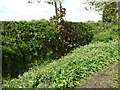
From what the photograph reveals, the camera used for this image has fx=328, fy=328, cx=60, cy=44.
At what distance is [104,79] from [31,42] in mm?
5068

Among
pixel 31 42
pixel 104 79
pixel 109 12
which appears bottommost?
pixel 104 79

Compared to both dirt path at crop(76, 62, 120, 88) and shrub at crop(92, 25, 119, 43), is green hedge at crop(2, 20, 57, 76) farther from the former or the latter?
dirt path at crop(76, 62, 120, 88)

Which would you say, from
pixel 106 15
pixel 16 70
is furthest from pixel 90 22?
pixel 16 70

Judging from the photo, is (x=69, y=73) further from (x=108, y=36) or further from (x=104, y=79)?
(x=108, y=36)

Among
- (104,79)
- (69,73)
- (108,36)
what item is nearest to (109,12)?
(108,36)

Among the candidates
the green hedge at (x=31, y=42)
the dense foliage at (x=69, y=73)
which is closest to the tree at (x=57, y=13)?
the green hedge at (x=31, y=42)

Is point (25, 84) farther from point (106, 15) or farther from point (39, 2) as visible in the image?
point (106, 15)

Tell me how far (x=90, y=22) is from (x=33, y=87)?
8711 millimetres

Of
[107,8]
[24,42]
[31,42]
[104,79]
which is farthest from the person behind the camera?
[107,8]

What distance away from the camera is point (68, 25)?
13.2m

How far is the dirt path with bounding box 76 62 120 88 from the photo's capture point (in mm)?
6095

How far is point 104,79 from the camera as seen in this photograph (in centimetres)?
643

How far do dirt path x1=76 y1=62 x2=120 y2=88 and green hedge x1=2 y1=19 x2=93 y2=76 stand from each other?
3.96m

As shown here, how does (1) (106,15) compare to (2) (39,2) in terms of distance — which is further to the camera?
(1) (106,15)
